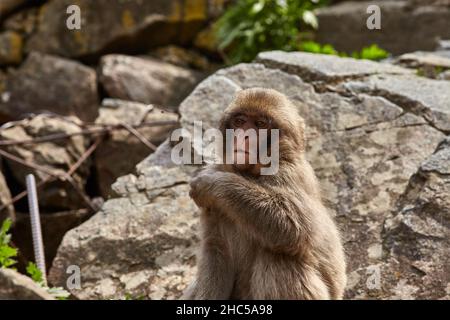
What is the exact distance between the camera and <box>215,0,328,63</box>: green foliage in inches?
437

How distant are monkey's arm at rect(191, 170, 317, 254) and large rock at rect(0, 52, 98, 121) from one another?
23.4ft

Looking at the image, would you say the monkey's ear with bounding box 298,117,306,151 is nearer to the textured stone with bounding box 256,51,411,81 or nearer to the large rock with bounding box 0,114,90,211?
the textured stone with bounding box 256,51,411,81

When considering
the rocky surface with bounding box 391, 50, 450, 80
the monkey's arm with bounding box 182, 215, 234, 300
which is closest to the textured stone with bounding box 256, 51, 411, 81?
the rocky surface with bounding box 391, 50, 450, 80

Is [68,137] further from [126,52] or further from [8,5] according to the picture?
[8,5]

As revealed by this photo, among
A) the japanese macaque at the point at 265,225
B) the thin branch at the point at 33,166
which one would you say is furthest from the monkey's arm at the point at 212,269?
the thin branch at the point at 33,166

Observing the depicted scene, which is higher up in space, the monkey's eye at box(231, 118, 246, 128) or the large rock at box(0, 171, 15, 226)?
the monkey's eye at box(231, 118, 246, 128)

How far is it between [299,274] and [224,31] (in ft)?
24.5

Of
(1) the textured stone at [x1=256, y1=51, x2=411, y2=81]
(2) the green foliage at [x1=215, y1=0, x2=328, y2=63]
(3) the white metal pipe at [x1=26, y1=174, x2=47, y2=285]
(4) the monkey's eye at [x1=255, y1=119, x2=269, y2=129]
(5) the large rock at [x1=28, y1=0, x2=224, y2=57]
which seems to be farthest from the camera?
(5) the large rock at [x1=28, y1=0, x2=224, y2=57]

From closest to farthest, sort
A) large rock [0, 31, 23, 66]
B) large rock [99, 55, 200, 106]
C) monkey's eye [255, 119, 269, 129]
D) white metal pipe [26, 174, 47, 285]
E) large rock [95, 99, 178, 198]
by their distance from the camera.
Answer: monkey's eye [255, 119, 269, 129] → white metal pipe [26, 174, 47, 285] → large rock [95, 99, 178, 198] → large rock [99, 55, 200, 106] → large rock [0, 31, 23, 66]

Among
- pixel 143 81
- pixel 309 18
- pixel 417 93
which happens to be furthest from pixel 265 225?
pixel 309 18

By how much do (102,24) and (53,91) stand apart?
143 centimetres

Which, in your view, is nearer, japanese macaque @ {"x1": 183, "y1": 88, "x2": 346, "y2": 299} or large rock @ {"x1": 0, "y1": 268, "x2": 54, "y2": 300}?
large rock @ {"x1": 0, "y1": 268, "x2": 54, "y2": 300}

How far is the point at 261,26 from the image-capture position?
11172 millimetres
